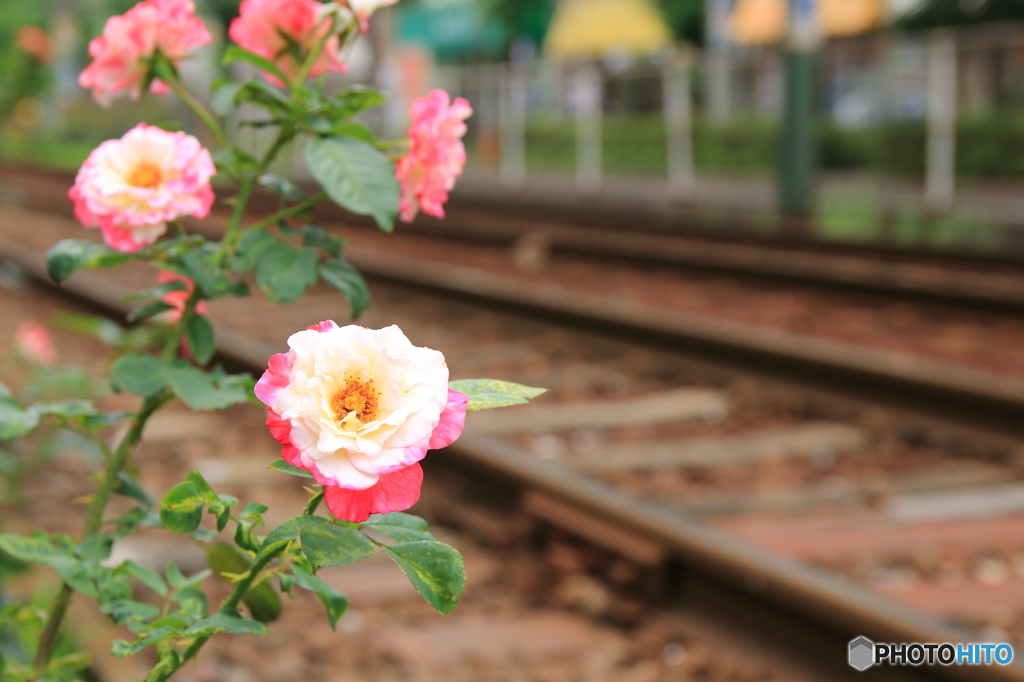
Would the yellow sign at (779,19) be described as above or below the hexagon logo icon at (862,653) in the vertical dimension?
above

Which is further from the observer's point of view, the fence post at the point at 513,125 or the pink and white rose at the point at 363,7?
the fence post at the point at 513,125

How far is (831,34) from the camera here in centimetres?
2303

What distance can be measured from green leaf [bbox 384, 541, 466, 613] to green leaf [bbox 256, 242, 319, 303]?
1.40ft

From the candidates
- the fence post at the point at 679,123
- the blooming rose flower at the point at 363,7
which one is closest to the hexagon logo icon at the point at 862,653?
the blooming rose flower at the point at 363,7

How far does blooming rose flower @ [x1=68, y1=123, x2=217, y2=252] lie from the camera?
1140 millimetres

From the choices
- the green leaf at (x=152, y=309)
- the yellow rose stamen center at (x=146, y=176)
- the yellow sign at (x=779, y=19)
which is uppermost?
the yellow sign at (x=779, y=19)

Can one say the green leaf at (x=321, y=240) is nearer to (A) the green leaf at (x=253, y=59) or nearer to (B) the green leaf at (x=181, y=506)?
(A) the green leaf at (x=253, y=59)

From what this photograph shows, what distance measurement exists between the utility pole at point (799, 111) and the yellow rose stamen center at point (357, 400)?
1089cm

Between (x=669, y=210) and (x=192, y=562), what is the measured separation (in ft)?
35.3

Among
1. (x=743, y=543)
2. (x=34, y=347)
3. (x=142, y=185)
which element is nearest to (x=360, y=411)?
(x=142, y=185)

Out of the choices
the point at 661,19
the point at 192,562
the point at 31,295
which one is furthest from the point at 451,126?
the point at 661,19

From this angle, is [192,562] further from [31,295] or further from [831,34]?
[831,34]

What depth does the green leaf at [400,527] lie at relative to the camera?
90 centimetres

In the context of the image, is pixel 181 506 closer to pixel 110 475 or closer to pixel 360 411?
pixel 360 411
